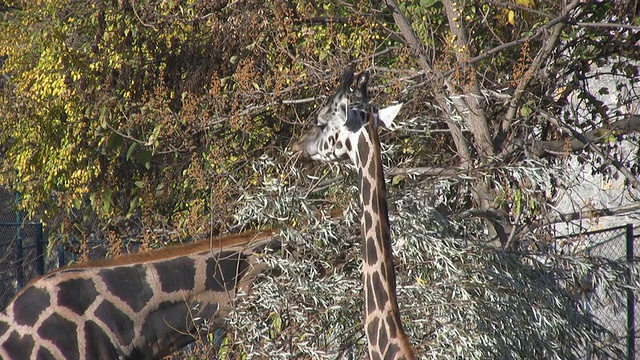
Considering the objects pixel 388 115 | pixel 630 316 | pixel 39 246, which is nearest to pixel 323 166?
pixel 388 115

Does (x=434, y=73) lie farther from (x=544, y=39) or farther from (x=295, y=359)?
(x=295, y=359)

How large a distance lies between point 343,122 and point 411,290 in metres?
1.18

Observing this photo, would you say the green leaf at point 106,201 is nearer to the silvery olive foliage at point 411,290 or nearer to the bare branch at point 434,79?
the silvery olive foliage at point 411,290

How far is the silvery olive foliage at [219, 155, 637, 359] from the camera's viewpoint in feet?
17.0

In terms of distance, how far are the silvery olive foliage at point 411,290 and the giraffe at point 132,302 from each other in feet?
0.62

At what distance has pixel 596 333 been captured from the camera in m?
6.26

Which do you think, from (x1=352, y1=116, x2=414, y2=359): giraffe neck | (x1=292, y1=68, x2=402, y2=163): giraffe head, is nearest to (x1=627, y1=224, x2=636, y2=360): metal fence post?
(x1=292, y1=68, x2=402, y2=163): giraffe head

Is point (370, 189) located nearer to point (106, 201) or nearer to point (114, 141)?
point (114, 141)

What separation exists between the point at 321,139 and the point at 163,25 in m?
3.21

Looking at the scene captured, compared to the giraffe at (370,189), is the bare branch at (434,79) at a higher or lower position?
higher

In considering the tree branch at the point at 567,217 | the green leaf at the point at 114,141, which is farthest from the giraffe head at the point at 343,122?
the green leaf at the point at 114,141

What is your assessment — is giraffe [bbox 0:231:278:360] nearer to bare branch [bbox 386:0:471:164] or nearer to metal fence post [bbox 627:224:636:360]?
bare branch [bbox 386:0:471:164]

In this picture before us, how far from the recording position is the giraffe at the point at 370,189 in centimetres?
423

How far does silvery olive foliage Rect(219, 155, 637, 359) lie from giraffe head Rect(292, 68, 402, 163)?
0.47 meters
